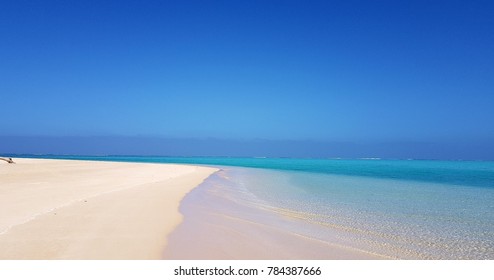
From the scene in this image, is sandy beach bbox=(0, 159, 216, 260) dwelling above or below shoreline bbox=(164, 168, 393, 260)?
above

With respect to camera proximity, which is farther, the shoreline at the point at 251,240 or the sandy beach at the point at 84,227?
the shoreline at the point at 251,240

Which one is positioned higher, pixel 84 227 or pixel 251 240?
pixel 84 227

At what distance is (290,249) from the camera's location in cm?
731

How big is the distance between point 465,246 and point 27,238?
9454 mm

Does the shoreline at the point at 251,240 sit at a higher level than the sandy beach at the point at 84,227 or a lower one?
lower

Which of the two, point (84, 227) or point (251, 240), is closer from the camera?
point (251, 240)

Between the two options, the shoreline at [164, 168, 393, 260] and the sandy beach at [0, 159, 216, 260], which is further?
the shoreline at [164, 168, 393, 260]
